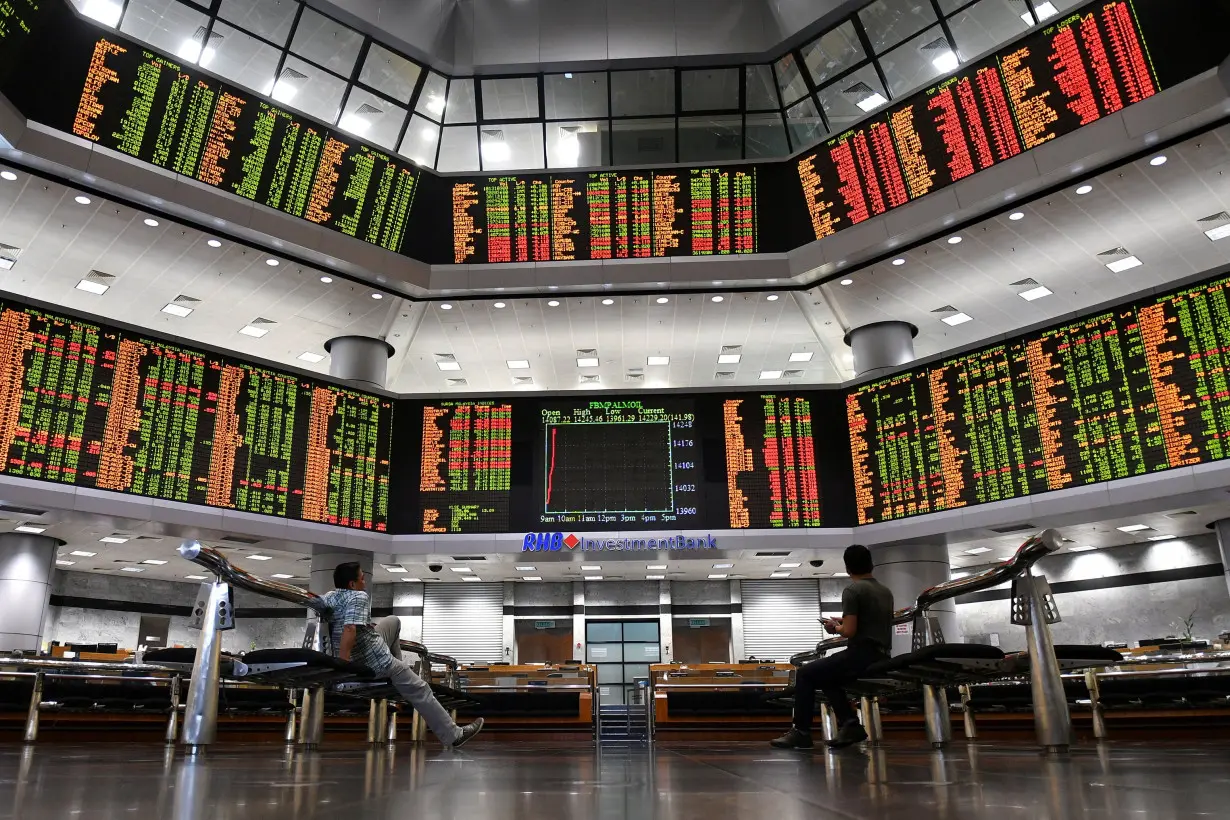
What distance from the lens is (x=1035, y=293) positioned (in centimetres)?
1327

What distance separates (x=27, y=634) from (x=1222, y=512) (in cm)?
1717

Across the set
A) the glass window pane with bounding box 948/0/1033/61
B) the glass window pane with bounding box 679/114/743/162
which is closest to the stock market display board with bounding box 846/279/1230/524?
the glass window pane with bounding box 948/0/1033/61

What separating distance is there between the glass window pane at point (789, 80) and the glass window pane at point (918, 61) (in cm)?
128

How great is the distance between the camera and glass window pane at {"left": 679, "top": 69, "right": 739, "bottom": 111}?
1390 cm

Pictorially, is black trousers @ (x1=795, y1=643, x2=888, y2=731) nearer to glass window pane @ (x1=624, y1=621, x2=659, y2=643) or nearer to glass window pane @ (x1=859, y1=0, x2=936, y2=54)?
glass window pane @ (x1=859, y1=0, x2=936, y2=54)

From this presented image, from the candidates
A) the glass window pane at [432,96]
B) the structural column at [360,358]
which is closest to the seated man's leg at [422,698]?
the structural column at [360,358]

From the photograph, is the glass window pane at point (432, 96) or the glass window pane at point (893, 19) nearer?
the glass window pane at point (893, 19)

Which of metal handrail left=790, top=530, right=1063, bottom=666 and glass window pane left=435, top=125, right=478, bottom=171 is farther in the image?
glass window pane left=435, top=125, right=478, bottom=171

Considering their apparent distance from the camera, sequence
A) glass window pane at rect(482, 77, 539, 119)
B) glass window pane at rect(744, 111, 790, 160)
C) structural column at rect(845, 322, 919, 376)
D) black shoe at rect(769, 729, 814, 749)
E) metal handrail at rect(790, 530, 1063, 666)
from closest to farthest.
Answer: metal handrail at rect(790, 530, 1063, 666) → black shoe at rect(769, 729, 814, 749) → structural column at rect(845, 322, 919, 376) → glass window pane at rect(482, 77, 539, 119) → glass window pane at rect(744, 111, 790, 160)

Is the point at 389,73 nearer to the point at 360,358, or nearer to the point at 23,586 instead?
the point at 360,358

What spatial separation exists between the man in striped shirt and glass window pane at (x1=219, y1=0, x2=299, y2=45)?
10.2 meters

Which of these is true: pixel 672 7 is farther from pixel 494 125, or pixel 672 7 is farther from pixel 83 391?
pixel 83 391

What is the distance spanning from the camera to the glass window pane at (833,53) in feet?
42.5

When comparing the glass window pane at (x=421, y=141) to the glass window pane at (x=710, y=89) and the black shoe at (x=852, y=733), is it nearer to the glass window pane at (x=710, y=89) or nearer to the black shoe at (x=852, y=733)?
the glass window pane at (x=710, y=89)
